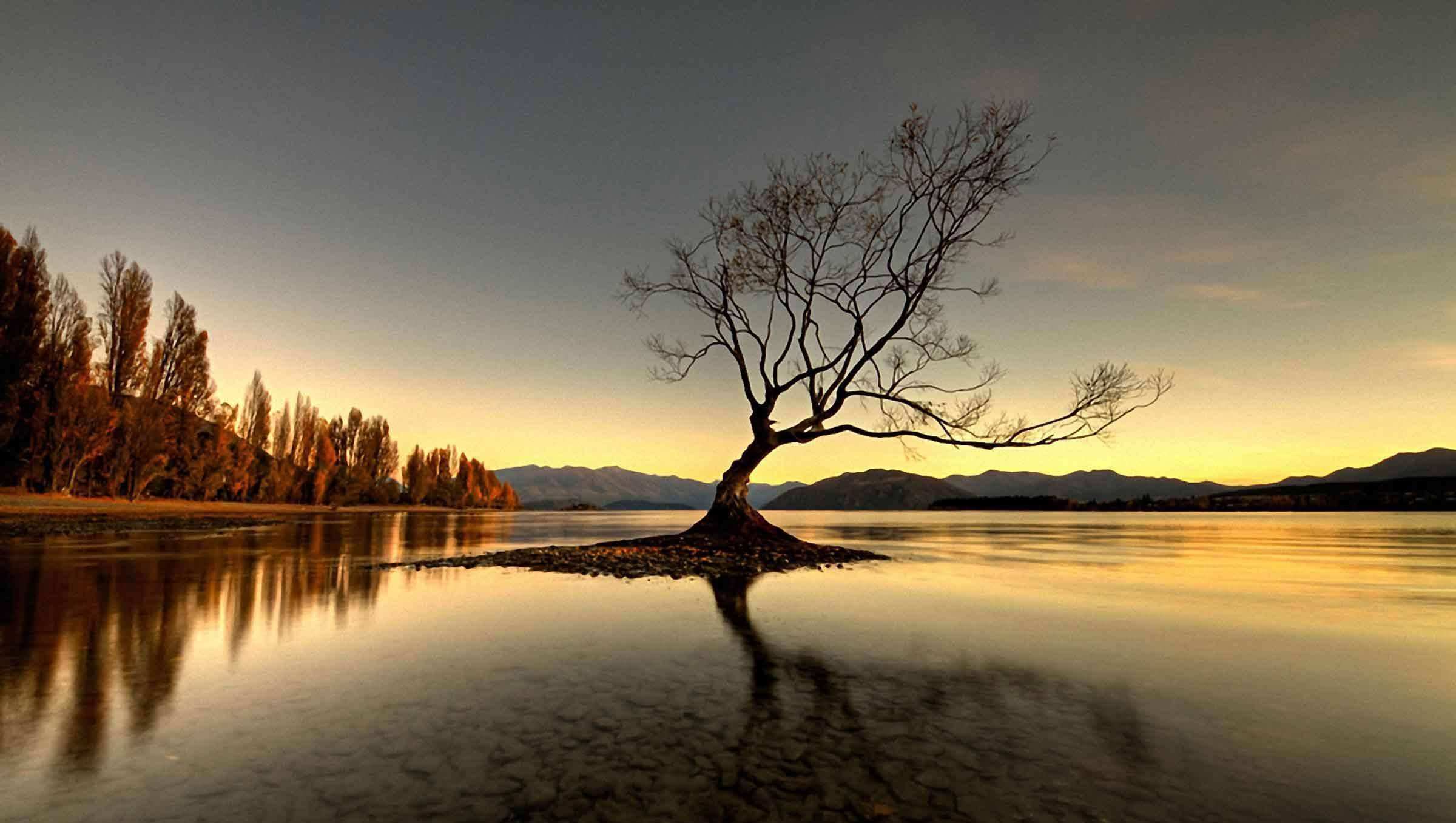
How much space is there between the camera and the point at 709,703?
6.09 meters

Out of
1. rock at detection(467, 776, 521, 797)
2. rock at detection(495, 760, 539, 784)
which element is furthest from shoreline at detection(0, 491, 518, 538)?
rock at detection(467, 776, 521, 797)

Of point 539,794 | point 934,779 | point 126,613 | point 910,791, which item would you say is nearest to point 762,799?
point 910,791

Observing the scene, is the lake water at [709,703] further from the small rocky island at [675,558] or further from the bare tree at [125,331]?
the bare tree at [125,331]

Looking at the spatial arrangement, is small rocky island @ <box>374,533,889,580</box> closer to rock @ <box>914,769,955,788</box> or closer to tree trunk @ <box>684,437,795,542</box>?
tree trunk @ <box>684,437,795,542</box>

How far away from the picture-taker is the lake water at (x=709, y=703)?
158 inches

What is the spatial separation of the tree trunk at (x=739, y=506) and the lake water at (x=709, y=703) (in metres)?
10.1

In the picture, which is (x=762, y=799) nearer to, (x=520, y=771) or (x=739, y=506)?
(x=520, y=771)

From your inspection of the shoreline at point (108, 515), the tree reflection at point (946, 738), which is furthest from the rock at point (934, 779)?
the shoreline at point (108, 515)

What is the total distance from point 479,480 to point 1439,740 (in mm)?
151637

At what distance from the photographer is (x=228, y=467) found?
2687 inches

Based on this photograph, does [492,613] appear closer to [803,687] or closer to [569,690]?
[569,690]

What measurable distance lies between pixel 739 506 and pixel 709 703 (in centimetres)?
1924

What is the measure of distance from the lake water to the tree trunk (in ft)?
33.2

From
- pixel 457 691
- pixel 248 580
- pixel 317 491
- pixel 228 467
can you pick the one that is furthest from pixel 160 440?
pixel 457 691
